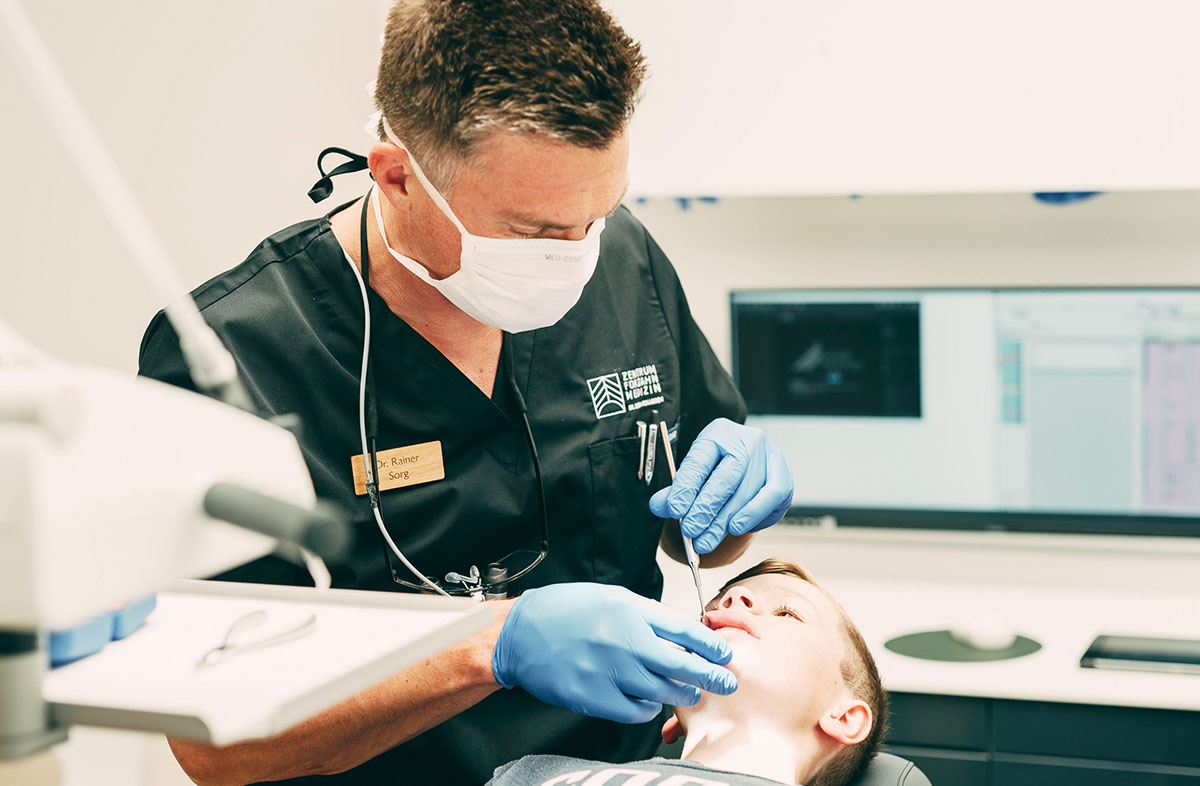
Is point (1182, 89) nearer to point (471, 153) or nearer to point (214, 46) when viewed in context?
point (471, 153)

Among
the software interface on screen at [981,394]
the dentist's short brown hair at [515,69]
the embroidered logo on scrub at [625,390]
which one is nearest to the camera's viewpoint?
the dentist's short brown hair at [515,69]

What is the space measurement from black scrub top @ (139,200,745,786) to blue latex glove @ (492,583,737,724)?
0.75 ft

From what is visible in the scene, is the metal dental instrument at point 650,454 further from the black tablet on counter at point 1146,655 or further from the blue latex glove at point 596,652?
the black tablet on counter at point 1146,655

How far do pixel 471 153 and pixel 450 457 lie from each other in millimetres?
410

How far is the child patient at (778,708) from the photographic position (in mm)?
1422

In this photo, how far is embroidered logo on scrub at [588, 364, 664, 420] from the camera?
4.96 feet

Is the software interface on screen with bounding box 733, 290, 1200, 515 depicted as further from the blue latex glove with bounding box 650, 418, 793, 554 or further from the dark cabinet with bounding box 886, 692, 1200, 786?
the blue latex glove with bounding box 650, 418, 793, 554

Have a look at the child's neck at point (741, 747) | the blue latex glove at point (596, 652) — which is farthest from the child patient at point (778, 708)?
the blue latex glove at point (596, 652)

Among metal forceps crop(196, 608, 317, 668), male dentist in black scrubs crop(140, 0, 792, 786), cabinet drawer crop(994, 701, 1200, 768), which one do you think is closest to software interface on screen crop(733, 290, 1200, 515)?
cabinet drawer crop(994, 701, 1200, 768)

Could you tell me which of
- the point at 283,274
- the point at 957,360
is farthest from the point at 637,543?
the point at 957,360

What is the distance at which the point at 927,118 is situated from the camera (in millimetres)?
2205

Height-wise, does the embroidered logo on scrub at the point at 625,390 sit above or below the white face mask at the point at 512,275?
below

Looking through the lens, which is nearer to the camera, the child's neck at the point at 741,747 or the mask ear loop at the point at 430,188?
the mask ear loop at the point at 430,188

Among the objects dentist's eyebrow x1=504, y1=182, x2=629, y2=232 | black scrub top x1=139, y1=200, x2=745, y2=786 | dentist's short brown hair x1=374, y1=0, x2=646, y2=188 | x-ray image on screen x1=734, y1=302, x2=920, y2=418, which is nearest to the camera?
dentist's short brown hair x1=374, y1=0, x2=646, y2=188
